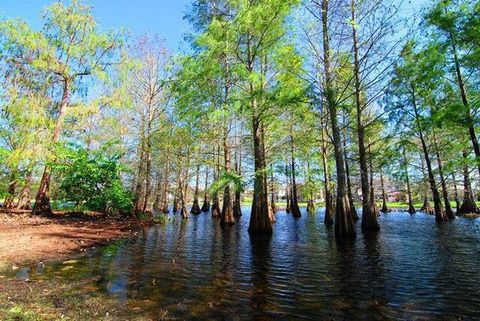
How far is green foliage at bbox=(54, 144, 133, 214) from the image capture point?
19.8 metres

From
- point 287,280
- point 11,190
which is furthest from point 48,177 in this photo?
point 287,280

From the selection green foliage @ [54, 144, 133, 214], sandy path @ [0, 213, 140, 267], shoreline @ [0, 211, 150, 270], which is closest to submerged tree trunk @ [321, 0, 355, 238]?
shoreline @ [0, 211, 150, 270]

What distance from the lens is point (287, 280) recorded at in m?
7.29

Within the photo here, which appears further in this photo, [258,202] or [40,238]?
[258,202]

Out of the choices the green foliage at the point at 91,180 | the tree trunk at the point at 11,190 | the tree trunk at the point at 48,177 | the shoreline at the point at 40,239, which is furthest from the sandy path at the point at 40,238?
the tree trunk at the point at 11,190

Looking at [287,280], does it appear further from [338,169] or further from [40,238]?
[338,169]

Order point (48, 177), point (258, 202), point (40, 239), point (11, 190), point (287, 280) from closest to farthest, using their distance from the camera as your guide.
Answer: point (287, 280) < point (40, 239) < point (258, 202) < point (48, 177) < point (11, 190)

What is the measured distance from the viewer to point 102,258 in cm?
900

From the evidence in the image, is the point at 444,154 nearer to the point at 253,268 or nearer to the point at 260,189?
the point at 260,189

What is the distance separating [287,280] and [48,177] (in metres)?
17.1

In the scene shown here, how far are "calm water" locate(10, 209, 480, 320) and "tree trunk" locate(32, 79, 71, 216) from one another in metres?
9.36

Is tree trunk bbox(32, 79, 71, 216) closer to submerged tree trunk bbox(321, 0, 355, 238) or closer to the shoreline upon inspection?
the shoreline

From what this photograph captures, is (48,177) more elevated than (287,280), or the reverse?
(48,177)

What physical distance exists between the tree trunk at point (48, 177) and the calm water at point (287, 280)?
9365mm
